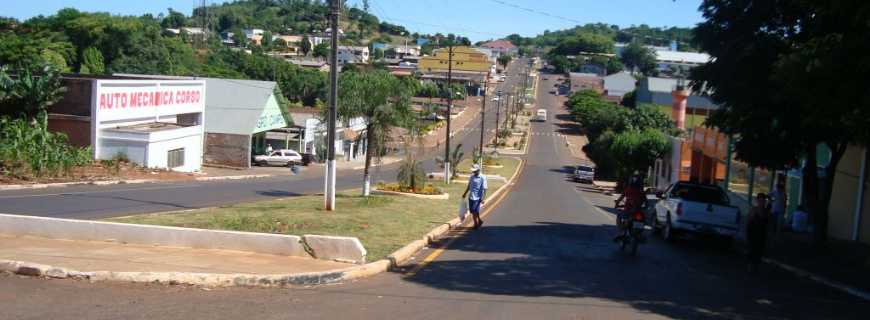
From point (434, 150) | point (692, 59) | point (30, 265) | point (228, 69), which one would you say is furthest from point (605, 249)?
point (692, 59)

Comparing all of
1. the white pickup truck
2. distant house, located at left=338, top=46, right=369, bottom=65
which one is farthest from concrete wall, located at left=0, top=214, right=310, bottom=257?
distant house, located at left=338, top=46, right=369, bottom=65

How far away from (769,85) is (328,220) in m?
9.31

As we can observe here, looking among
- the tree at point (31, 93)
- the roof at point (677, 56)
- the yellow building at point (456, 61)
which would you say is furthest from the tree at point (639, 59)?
the tree at point (31, 93)

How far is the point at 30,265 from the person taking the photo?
10.1 metres

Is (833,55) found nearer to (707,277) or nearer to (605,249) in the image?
(707,277)

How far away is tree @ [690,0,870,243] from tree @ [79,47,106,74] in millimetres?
83300

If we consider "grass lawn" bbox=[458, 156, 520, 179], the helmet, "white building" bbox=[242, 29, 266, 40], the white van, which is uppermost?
"white building" bbox=[242, 29, 266, 40]

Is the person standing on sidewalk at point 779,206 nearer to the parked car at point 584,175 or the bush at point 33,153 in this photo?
the bush at point 33,153

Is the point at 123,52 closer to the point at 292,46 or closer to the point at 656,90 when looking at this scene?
the point at 656,90

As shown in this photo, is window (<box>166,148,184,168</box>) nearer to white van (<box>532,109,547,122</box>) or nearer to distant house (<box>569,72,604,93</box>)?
white van (<box>532,109,547,122</box>)

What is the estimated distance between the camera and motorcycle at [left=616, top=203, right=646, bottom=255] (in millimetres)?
16047


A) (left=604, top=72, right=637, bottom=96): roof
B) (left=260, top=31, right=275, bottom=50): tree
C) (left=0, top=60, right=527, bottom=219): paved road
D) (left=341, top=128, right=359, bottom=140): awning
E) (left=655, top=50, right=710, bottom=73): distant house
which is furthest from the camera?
(left=260, top=31, right=275, bottom=50): tree

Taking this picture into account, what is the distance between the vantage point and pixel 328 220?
1620cm

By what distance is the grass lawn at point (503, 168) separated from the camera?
62781 mm
